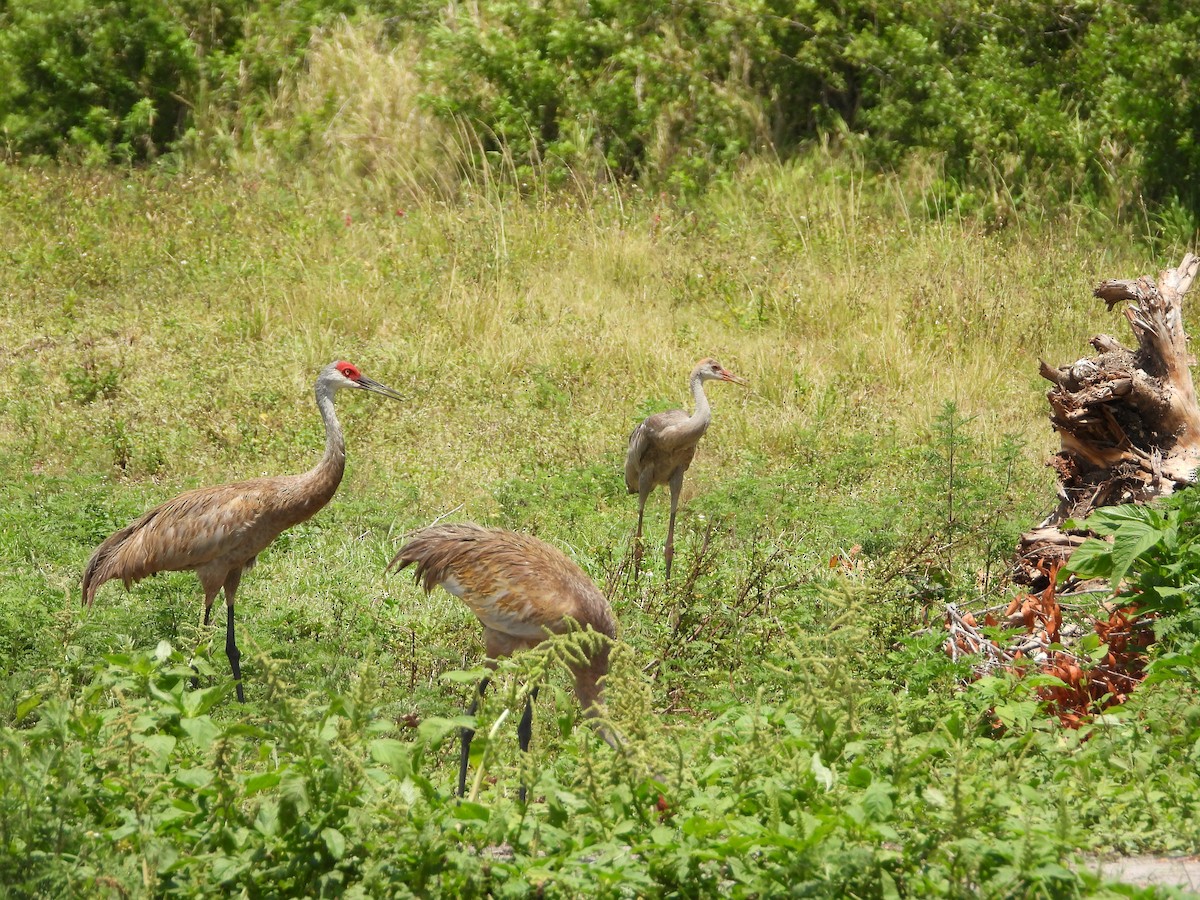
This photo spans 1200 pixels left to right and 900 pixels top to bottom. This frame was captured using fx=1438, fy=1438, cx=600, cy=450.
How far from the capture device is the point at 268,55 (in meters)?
16.0

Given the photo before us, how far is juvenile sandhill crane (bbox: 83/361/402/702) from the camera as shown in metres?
6.55

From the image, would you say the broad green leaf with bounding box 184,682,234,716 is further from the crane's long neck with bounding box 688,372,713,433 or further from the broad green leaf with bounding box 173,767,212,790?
the crane's long neck with bounding box 688,372,713,433

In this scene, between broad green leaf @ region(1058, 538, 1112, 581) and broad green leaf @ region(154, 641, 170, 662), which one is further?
broad green leaf @ region(1058, 538, 1112, 581)

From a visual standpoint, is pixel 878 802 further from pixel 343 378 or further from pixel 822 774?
pixel 343 378

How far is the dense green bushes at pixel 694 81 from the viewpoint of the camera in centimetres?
1266

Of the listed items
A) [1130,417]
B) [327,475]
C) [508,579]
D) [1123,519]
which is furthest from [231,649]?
[1130,417]

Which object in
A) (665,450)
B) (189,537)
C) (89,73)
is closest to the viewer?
(189,537)

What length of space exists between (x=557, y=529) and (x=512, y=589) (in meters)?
2.47

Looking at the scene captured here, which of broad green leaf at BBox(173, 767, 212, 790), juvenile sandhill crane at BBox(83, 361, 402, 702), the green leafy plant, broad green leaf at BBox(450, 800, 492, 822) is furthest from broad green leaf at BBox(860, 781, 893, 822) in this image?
juvenile sandhill crane at BBox(83, 361, 402, 702)

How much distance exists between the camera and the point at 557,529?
25.9 feet

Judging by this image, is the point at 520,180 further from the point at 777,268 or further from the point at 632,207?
the point at 777,268

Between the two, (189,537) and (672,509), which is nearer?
(189,537)

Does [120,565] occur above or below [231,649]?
above

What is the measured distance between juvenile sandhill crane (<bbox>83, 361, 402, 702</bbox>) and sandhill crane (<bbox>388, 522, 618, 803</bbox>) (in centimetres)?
110
